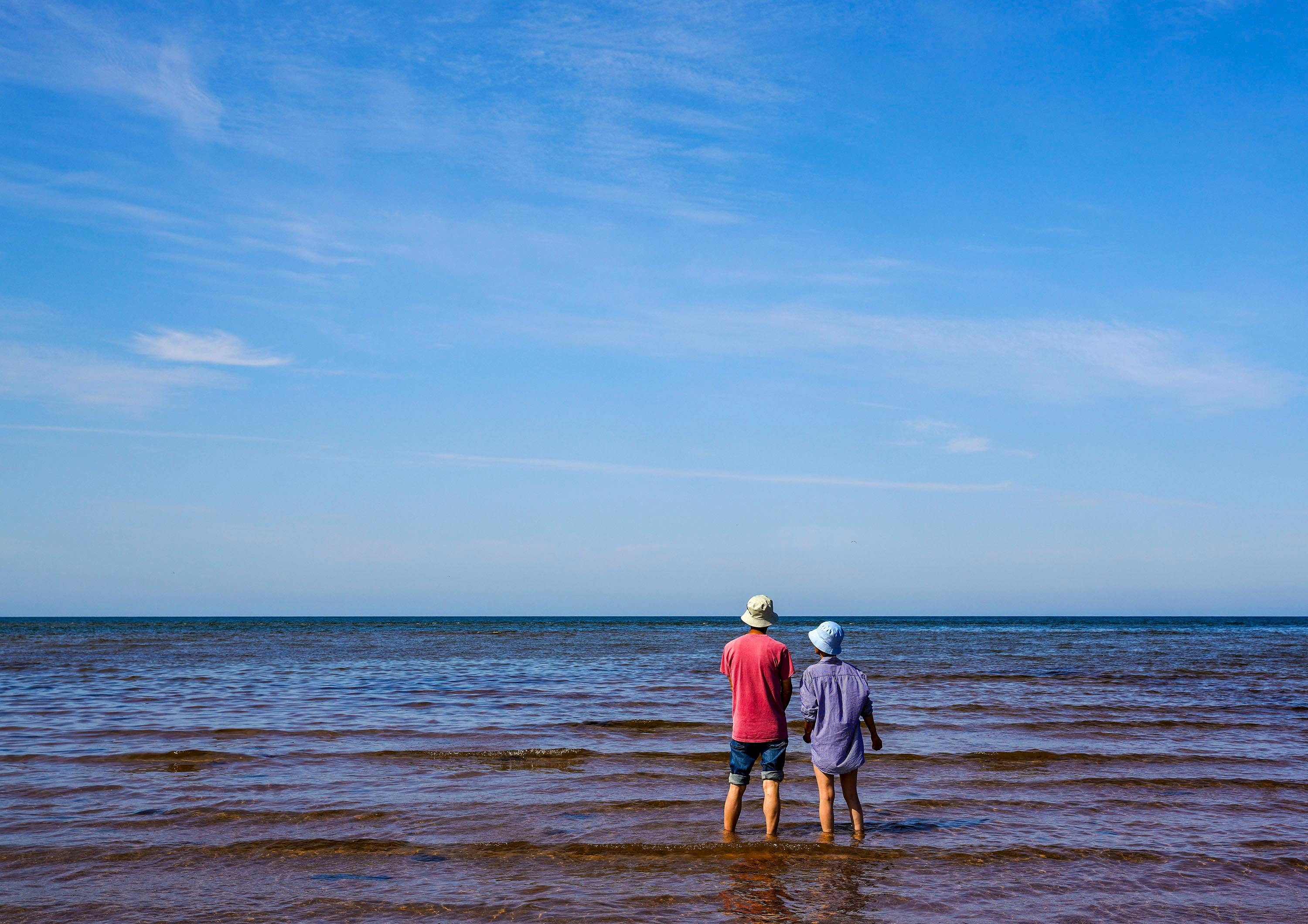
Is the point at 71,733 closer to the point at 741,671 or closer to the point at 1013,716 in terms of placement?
the point at 741,671

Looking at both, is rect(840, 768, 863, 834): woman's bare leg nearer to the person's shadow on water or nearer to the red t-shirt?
the person's shadow on water

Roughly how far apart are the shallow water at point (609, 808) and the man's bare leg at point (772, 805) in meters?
0.14

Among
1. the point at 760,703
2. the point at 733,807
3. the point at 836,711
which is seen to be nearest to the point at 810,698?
the point at 836,711

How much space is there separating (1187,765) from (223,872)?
10681mm

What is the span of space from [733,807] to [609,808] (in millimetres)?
1854

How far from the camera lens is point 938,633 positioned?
6222cm

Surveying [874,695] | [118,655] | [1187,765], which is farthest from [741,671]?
[118,655]

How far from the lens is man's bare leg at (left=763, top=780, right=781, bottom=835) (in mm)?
7691

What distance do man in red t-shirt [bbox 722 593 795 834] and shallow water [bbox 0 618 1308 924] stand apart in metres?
0.53

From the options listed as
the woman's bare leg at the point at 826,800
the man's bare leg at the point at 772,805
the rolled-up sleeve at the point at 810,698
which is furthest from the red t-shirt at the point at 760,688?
the woman's bare leg at the point at 826,800

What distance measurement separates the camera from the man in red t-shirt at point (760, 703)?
24.2ft

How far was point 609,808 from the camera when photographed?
9.23m

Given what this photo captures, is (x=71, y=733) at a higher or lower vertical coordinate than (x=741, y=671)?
lower

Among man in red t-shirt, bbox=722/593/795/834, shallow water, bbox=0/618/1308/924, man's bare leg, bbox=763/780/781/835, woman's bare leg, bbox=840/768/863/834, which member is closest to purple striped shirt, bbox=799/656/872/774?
woman's bare leg, bbox=840/768/863/834
